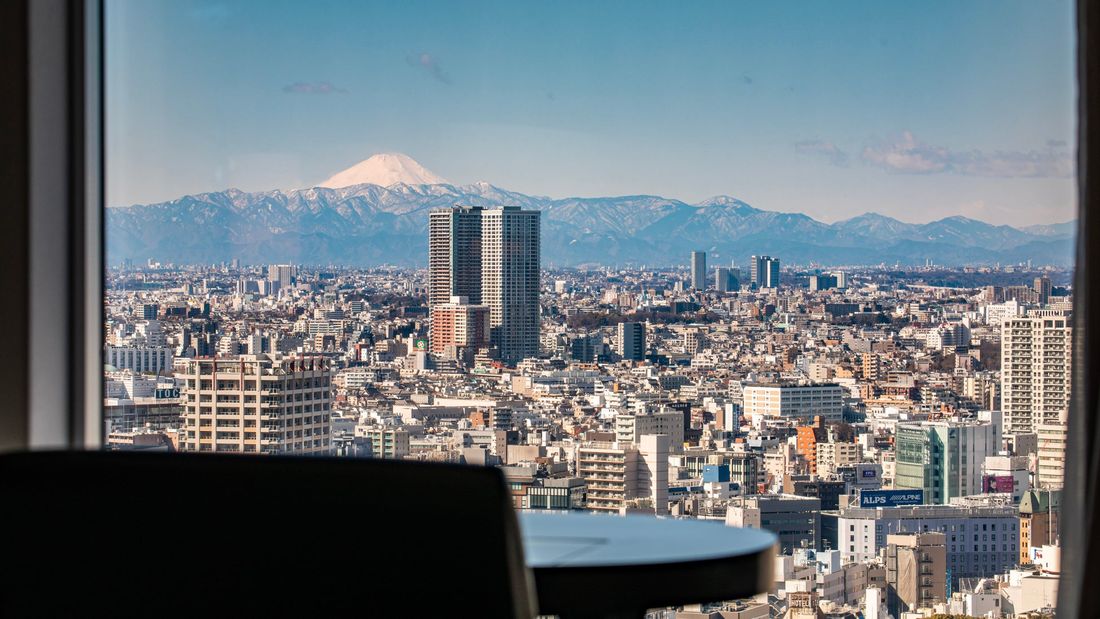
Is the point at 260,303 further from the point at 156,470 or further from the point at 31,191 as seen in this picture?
the point at 156,470

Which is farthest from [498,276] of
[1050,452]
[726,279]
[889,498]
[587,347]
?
[1050,452]

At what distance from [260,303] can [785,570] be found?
6.07 ft

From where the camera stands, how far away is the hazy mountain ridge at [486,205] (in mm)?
3465

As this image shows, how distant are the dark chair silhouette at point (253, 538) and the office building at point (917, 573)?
250 centimetres

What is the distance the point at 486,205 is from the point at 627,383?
849 mm

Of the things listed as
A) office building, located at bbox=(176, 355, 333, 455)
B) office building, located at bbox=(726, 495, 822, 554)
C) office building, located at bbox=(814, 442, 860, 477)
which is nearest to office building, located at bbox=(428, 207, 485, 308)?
office building, located at bbox=(176, 355, 333, 455)

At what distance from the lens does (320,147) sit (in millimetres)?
4410

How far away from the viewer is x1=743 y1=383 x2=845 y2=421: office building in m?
3.41

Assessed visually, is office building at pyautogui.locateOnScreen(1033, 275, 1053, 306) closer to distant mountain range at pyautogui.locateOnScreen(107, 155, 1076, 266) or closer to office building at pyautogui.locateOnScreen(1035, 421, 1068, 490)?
office building at pyautogui.locateOnScreen(1035, 421, 1068, 490)

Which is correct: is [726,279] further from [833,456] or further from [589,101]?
[589,101]

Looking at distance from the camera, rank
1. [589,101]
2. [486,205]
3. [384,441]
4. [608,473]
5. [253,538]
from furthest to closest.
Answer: [589,101] → [486,205] → [384,441] → [608,473] → [253,538]

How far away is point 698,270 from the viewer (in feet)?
12.1

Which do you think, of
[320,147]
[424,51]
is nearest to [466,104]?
[424,51]

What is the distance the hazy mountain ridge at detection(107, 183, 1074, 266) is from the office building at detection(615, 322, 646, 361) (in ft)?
0.84
